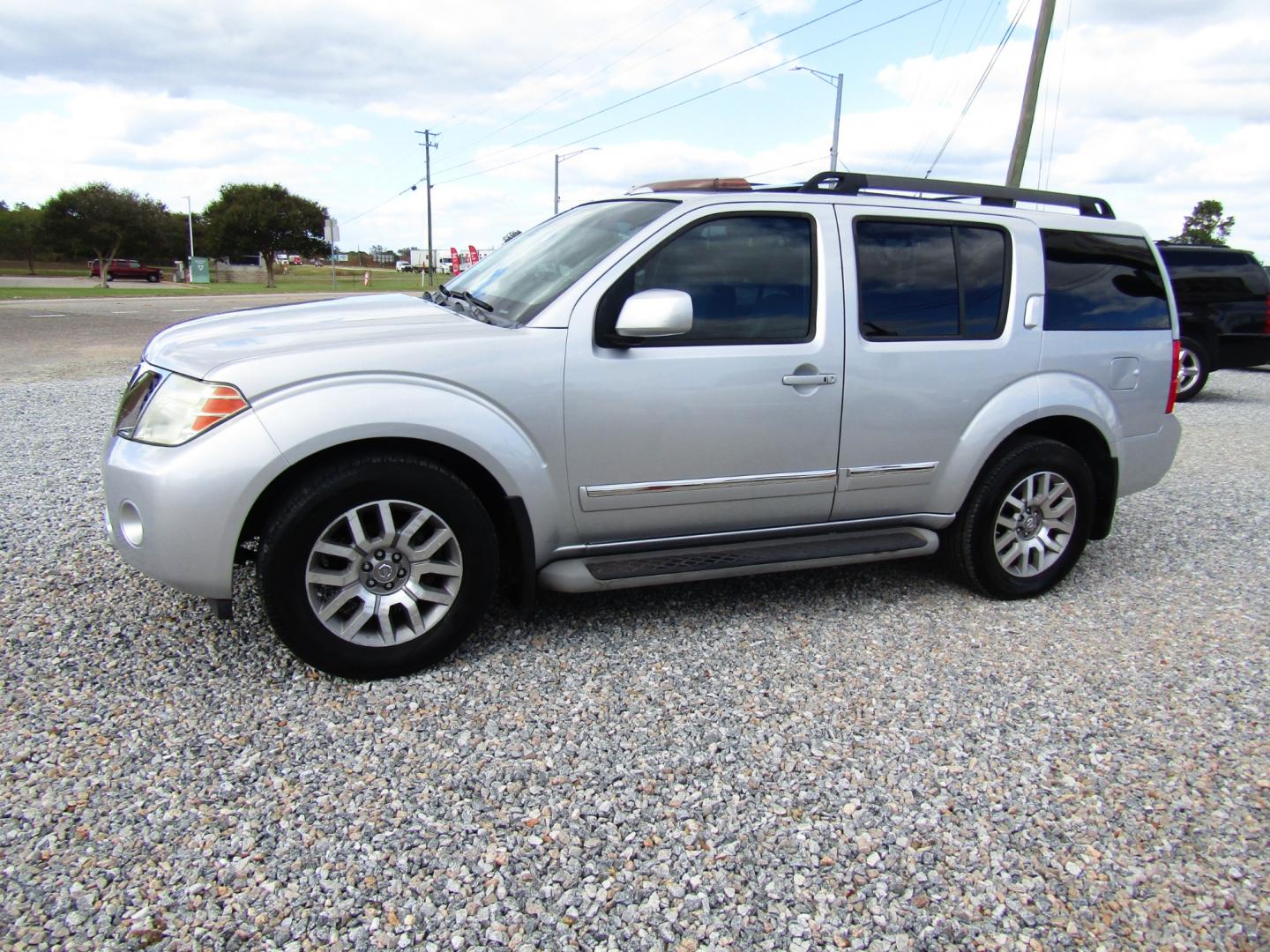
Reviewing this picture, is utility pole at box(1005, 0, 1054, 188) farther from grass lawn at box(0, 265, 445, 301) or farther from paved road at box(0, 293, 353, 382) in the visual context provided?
paved road at box(0, 293, 353, 382)

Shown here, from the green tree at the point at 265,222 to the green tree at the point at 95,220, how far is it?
16.0ft

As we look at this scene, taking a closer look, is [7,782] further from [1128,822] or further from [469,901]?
[1128,822]

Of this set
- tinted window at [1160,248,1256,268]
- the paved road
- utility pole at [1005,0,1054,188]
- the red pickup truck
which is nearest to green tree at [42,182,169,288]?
the red pickup truck

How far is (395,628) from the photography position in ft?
10.8

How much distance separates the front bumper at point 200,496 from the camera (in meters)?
2.95

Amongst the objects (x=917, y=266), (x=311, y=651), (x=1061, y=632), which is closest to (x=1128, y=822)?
(x=1061, y=632)

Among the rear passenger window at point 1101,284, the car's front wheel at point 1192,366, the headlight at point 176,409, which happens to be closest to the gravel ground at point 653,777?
the headlight at point 176,409

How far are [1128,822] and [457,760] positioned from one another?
1984 mm

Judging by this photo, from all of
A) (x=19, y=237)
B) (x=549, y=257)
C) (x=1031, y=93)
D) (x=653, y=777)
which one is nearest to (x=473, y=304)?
(x=549, y=257)

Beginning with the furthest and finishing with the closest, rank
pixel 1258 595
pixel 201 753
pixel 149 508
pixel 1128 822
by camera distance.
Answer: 1. pixel 1258 595
2. pixel 149 508
3. pixel 201 753
4. pixel 1128 822

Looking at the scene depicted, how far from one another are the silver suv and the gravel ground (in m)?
0.36

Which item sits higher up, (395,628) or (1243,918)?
(395,628)

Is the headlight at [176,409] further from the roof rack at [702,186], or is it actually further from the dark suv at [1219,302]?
the dark suv at [1219,302]

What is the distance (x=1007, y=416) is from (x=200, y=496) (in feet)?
10.8
